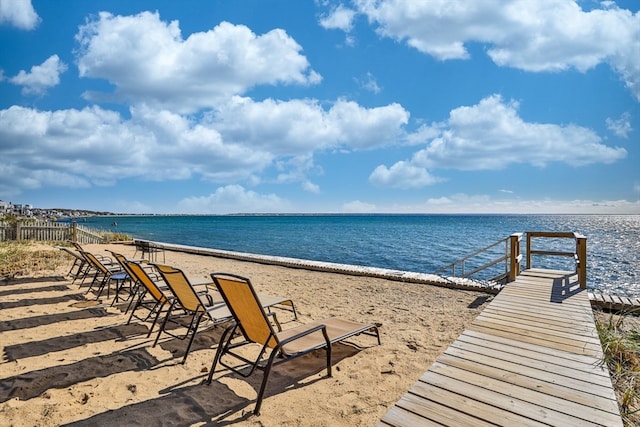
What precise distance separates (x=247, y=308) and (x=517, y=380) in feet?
7.17

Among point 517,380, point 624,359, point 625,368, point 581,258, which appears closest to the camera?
point 517,380

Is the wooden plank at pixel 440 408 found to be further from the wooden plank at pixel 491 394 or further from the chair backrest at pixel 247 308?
the chair backrest at pixel 247 308

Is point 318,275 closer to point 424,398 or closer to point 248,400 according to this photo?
point 248,400

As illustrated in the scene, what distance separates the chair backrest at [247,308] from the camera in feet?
9.55

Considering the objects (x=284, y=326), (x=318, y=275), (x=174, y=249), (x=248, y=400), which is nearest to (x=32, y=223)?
(x=174, y=249)

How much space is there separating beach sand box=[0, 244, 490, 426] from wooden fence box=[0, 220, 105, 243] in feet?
42.5

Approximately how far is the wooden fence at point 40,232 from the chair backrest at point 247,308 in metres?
17.4

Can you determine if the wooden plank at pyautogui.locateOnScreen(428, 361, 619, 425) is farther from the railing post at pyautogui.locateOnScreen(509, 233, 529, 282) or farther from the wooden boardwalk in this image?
the railing post at pyautogui.locateOnScreen(509, 233, 529, 282)

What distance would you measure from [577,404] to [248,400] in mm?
2396

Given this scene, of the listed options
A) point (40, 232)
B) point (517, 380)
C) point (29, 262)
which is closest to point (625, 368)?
point (517, 380)

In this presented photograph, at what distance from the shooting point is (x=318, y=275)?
31.2 feet

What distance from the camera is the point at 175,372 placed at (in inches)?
135

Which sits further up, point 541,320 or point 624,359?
point 541,320

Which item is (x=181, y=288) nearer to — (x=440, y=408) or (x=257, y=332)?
(x=257, y=332)
